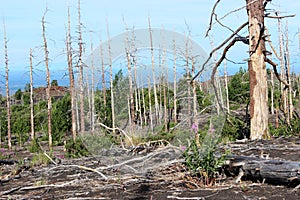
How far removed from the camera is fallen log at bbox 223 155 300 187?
4469mm

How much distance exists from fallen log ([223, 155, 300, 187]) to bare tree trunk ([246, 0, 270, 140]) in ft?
11.8

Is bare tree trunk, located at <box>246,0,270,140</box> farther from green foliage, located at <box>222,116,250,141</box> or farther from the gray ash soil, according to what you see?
green foliage, located at <box>222,116,250,141</box>

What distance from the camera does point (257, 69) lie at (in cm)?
855

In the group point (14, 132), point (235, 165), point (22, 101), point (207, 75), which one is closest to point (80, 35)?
point (207, 75)

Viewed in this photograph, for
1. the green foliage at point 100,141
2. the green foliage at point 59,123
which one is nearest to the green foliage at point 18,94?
the green foliage at point 59,123

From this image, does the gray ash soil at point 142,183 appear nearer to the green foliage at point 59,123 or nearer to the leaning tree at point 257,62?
the leaning tree at point 257,62

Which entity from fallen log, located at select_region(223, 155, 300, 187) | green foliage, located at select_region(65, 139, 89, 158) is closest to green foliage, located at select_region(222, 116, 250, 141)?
green foliage, located at select_region(65, 139, 89, 158)

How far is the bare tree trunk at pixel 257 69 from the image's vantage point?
27.9ft

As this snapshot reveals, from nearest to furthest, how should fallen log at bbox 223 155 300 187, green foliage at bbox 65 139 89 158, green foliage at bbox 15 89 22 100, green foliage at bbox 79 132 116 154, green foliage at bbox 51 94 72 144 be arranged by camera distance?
fallen log at bbox 223 155 300 187
green foliage at bbox 79 132 116 154
green foliage at bbox 65 139 89 158
green foliage at bbox 51 94 72 144
green foliage at bbox 15 89 22 100

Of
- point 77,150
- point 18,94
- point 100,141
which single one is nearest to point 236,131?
point 77,150

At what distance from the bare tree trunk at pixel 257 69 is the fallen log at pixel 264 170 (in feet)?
11.8

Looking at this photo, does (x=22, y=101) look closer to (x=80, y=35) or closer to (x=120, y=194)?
(x=80, y=35)

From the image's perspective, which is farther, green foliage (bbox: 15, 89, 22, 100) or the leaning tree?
green foliage (bbox: 15, 89, 22, 100)

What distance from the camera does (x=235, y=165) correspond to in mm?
5125
